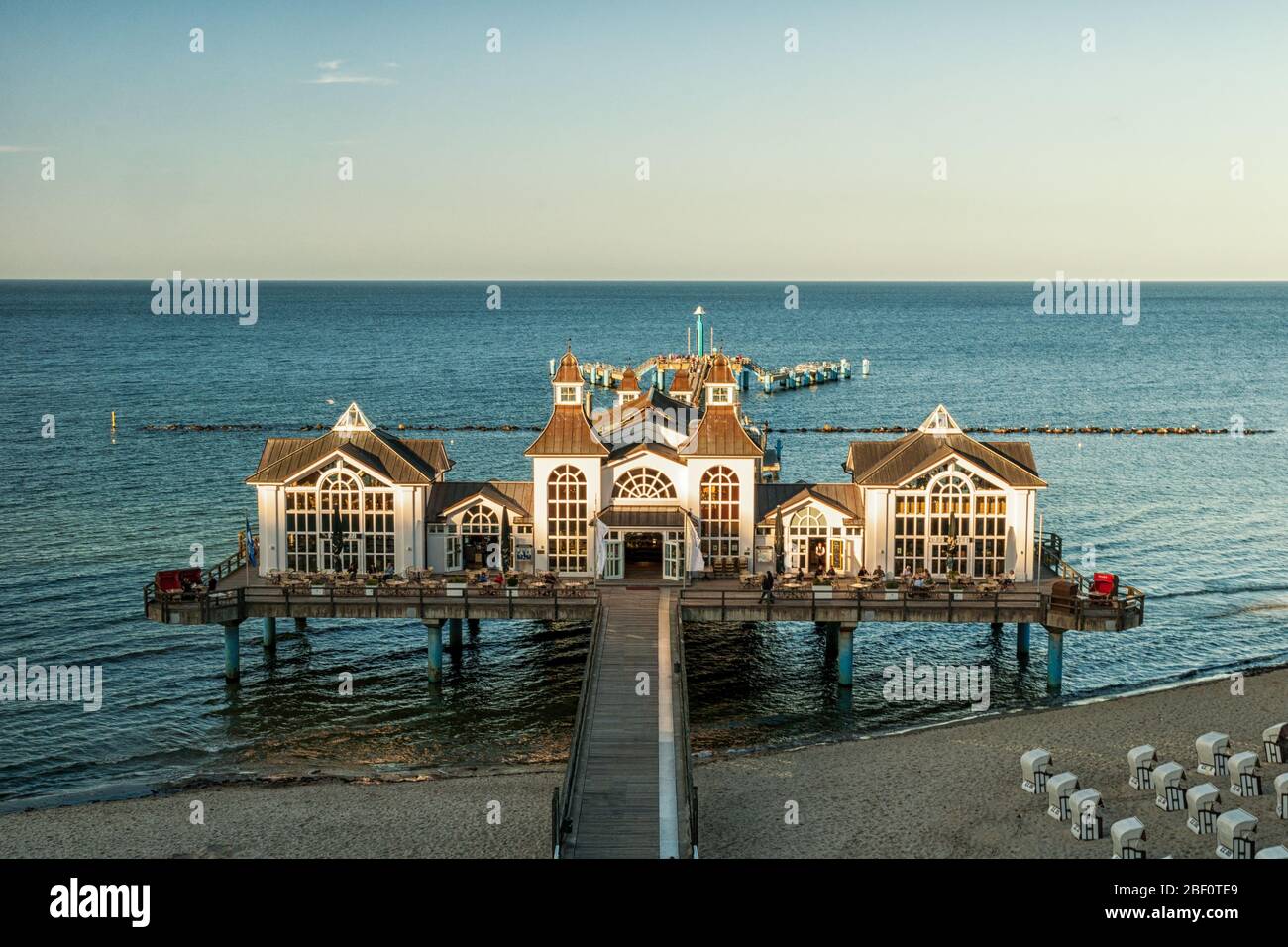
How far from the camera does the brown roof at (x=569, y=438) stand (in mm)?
48062

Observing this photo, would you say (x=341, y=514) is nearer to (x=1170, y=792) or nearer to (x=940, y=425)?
(x=940, y=425)

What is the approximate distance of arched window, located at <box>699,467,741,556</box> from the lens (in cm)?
4844

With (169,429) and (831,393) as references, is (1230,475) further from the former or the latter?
(169,429)

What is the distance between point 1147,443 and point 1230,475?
15603 millimetres

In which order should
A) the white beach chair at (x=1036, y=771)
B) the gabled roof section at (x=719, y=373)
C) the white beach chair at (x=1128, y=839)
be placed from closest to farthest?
the white beach chair at (x=1128, y=839) → the white beach chair at (x=1036, y=771) → the gabled roof section at (x=719, y=373)

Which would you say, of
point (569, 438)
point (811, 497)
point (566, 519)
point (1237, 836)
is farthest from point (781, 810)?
point (569, 438)

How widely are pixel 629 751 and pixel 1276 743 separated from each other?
16.6 metres

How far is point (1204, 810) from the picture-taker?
1251 inches

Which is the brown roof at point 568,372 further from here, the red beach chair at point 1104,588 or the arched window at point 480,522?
the red beach chair at point 1104,588

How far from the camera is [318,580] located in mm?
46812

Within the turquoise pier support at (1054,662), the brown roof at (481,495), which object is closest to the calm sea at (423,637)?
the turquoise pier support at (1054,662)

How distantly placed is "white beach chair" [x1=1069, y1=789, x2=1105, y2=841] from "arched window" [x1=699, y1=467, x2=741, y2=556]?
59.5ft

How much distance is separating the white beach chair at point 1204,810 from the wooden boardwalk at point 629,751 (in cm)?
1122

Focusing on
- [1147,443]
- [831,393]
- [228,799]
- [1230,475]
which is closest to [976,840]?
[228,799]
